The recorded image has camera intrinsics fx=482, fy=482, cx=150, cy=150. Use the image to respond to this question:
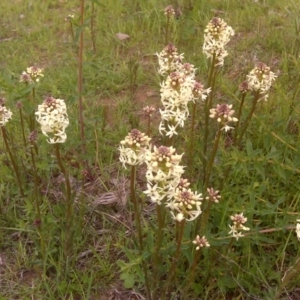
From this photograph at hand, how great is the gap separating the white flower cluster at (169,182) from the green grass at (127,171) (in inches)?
20.3

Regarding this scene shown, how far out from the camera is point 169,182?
5.99 ft

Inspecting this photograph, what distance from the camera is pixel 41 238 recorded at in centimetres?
265

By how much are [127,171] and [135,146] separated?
143 centimetres

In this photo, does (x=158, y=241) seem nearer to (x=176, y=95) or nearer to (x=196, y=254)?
(x=196, y=254)

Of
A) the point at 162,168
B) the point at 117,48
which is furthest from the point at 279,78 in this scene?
the point at 162,168

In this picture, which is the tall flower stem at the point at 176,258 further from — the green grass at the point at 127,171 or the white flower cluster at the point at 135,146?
the white flower cluster at the point at 135,146

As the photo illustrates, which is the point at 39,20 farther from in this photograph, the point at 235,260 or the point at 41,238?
the point at 235,260


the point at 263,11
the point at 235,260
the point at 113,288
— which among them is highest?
the point at 263,11

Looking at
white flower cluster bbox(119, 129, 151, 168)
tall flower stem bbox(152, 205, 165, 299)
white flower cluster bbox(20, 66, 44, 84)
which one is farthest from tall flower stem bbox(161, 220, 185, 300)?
Result: white flower cluster bbox(20, 66, 44, 84)

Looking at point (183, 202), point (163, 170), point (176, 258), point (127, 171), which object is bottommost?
point (127, 171)

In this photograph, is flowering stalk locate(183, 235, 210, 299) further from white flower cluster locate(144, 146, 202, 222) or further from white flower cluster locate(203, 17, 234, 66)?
white flower cluster locate(203, 17, 234, 66)

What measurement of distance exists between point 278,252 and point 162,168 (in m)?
1.19

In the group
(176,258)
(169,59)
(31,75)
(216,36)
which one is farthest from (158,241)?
(31,75)

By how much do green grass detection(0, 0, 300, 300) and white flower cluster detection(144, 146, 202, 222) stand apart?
20.3 inches
